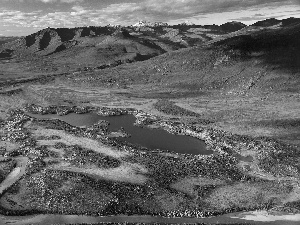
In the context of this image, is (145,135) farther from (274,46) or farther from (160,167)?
(274,46)

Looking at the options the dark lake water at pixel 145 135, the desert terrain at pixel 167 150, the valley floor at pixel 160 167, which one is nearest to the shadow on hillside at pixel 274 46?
the desert terrain at pixel 167 150

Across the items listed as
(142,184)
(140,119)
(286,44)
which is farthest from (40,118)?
(286,44)

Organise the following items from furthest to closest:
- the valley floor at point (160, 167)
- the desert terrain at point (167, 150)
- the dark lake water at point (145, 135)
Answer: the dark lake water at point (145, 135) → the desert terrain at point (167, 150) → the valley floor at point (160, 167)

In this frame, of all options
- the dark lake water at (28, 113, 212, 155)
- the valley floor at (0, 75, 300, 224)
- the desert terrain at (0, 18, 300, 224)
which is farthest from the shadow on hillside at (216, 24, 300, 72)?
the dark lake water at (28, 113, 212, 155)

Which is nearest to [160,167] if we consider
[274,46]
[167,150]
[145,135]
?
[167,150]

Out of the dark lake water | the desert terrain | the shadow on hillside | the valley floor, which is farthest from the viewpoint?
the shadow on hillside

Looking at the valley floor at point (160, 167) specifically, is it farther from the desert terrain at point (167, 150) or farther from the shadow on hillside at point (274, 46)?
the shadow on hillside at point (274, 46)

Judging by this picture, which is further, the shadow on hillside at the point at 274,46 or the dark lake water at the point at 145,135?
the shadow on hillside at the point at 274,46

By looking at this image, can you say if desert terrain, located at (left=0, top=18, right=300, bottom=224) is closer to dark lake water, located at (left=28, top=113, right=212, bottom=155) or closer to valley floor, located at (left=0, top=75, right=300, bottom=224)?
valley floor, located at (left=0, top=75, right=300, bottom=224)

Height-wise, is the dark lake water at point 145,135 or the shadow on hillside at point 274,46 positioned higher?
the shadow on hillside at point 274,46
